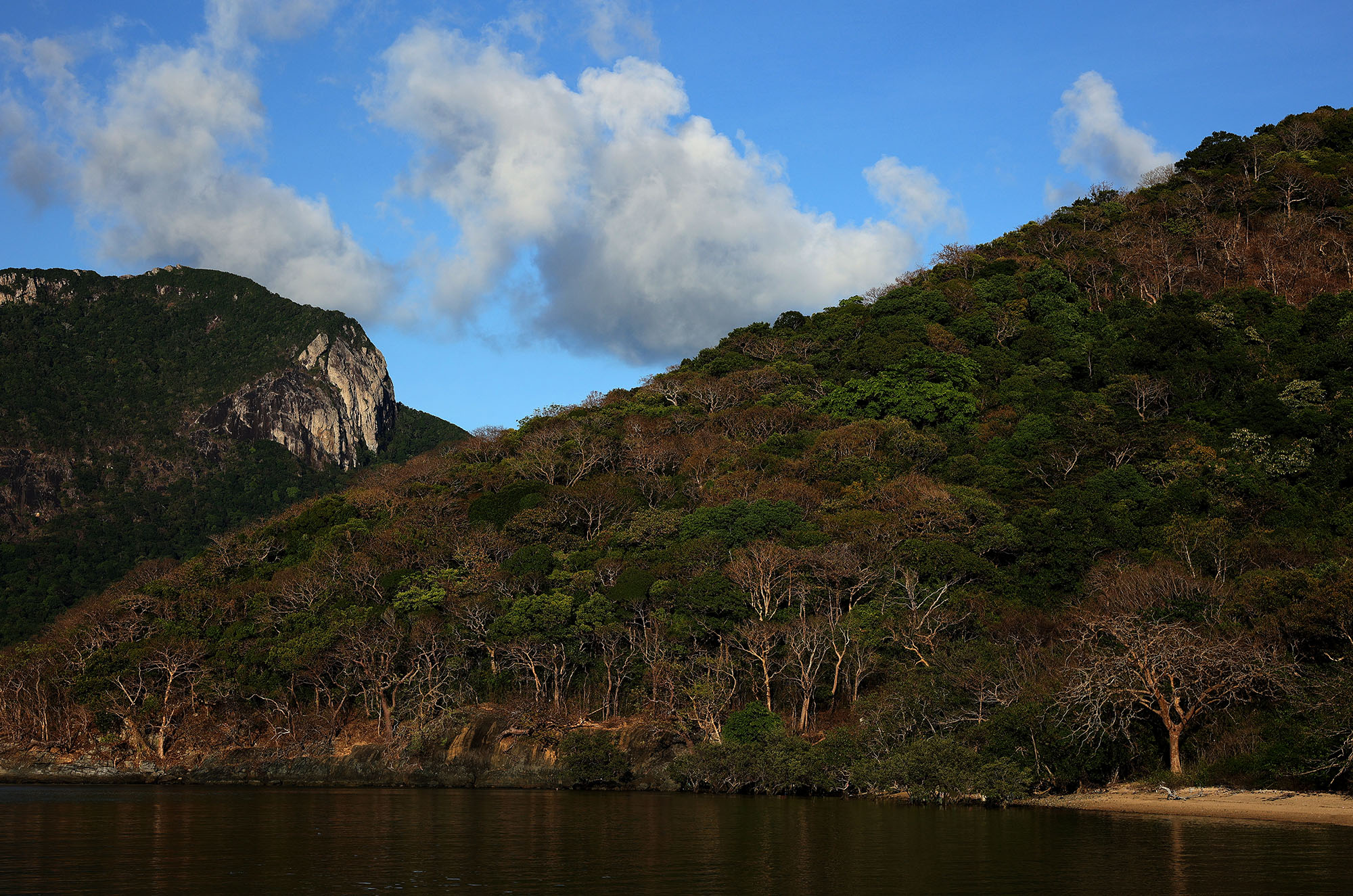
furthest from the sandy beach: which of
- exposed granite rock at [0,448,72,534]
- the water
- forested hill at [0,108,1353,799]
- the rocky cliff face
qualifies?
the rocky cliff face

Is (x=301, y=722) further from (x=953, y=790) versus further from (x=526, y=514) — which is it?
(x=953, y=790)

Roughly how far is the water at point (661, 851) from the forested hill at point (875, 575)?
558 cm

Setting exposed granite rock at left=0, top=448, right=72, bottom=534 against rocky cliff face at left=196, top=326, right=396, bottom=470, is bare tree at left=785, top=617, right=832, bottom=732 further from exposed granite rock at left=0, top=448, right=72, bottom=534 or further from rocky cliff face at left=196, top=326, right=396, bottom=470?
rocky cliff face at left=196, top=326, right=396, bottom=470

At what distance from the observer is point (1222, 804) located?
32625mm

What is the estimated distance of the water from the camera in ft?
67.4

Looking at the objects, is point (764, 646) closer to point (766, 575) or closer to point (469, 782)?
point (766, 575)

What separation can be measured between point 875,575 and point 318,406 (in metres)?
140

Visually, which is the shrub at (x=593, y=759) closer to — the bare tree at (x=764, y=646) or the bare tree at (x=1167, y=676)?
the bare tree at (x=764, y=646)

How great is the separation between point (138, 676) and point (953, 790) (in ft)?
156

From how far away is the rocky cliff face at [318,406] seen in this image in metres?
168

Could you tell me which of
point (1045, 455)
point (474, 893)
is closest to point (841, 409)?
point (1045, 455)

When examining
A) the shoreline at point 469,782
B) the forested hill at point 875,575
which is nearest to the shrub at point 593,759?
the forested hill at point 875,575

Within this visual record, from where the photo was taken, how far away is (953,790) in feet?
125

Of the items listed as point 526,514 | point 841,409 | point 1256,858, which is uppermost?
point 841,409
